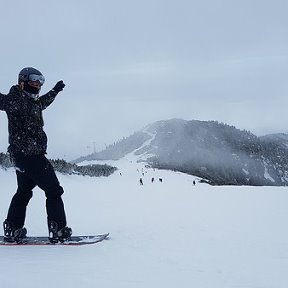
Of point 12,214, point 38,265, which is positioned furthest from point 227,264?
point 12,214

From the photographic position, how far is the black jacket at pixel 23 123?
4.49 m

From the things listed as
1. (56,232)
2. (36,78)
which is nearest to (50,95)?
(36,78)

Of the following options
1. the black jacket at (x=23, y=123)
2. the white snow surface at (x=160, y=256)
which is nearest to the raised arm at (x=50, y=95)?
the black jacket at (x=23, y=123)

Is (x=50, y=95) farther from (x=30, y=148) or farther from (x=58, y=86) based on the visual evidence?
(x=30, y=148)

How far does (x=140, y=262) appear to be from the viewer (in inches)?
147

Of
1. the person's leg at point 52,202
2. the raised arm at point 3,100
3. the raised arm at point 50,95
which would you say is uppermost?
the raised arm at point 50,95

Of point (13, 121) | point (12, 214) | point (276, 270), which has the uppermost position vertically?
point (13, 121)

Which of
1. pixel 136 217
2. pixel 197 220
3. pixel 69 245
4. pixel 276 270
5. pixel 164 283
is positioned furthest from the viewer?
pixel 136 217

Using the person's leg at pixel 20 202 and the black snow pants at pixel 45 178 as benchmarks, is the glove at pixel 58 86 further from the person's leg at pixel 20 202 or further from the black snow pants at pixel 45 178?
the person's leg at pixel 20 202

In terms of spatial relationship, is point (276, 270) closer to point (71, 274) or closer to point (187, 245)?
point (187, 245)

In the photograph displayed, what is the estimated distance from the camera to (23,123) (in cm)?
457

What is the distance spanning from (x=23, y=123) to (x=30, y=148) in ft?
1.06

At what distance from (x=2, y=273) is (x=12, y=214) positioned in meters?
1.53

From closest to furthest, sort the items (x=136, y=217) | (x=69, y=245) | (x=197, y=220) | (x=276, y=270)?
1. (x=276, y=270)
2. (x=69, y=245)
3. (x=197, y=220)
4. (x=136, y=217)
